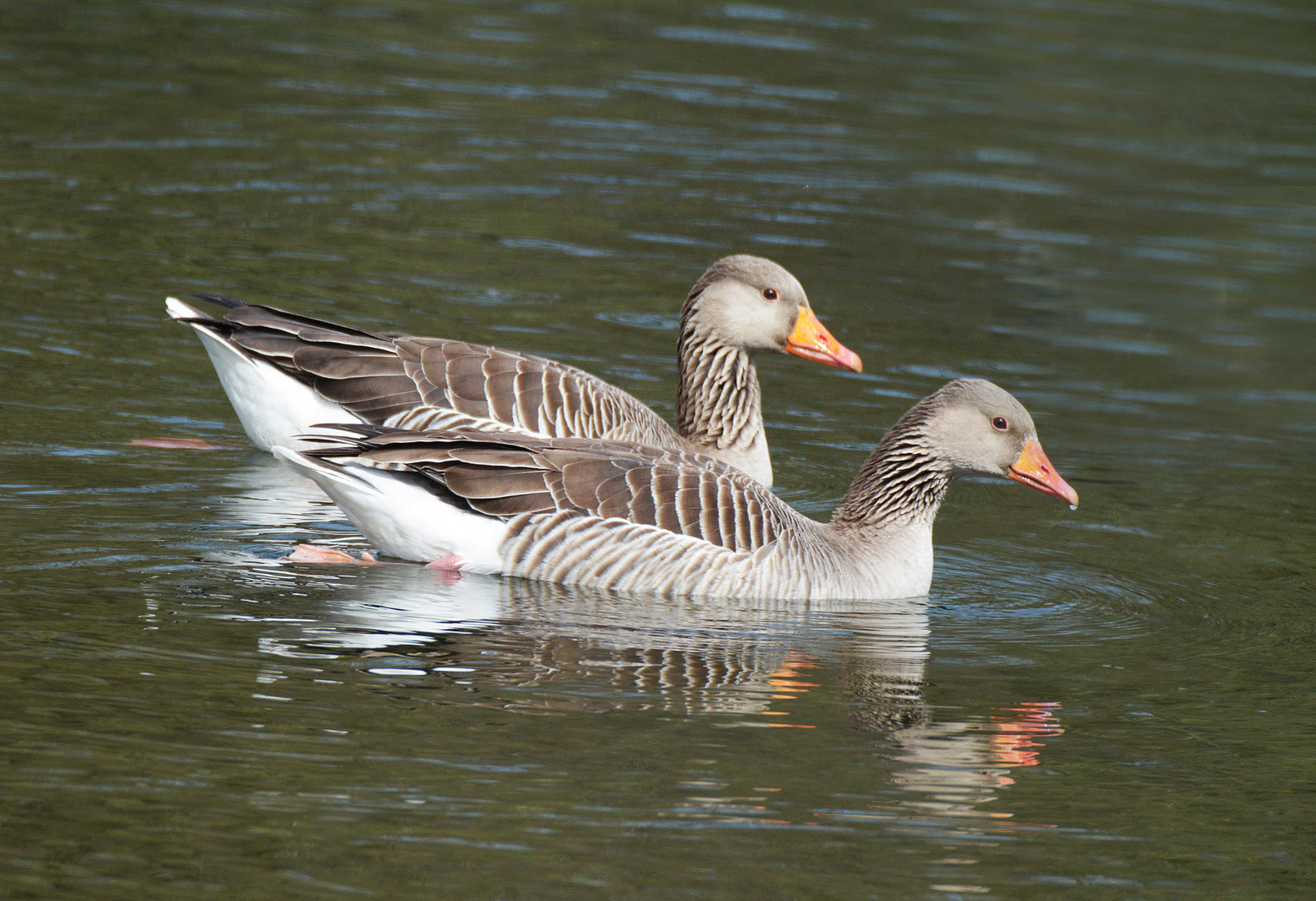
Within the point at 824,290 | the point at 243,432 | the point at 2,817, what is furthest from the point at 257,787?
the point at 824,290

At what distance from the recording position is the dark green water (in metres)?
6.72

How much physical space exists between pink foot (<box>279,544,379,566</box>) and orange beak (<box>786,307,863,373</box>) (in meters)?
3.49

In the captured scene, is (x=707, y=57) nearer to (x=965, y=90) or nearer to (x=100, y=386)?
(x=965, y=90)

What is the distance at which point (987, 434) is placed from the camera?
1022 cm

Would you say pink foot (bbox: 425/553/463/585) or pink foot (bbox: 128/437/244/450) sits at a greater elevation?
pink foot (bbox: 128/437/244/450)

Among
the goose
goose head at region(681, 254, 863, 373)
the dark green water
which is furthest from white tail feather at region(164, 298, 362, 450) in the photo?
goose head at region(681, 254, 863, 373)

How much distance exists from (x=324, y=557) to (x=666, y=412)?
4.65 m

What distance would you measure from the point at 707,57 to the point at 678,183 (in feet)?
18.7

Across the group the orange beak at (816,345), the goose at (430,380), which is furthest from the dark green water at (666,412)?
the orange beak at (816,345)

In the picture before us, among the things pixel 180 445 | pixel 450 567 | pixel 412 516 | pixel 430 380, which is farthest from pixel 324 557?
pixel 180 445

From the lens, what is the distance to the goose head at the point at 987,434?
1020 centimetres

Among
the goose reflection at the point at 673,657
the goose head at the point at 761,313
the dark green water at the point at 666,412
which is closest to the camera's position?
the dark green water at the point at 666,412

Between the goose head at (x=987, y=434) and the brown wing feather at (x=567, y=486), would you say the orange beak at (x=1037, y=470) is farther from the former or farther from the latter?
the brown wing feather at (x=567, y=486)

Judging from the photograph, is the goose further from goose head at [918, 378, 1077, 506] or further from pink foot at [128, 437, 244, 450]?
goose head at [918, 378, 1077, 506]
